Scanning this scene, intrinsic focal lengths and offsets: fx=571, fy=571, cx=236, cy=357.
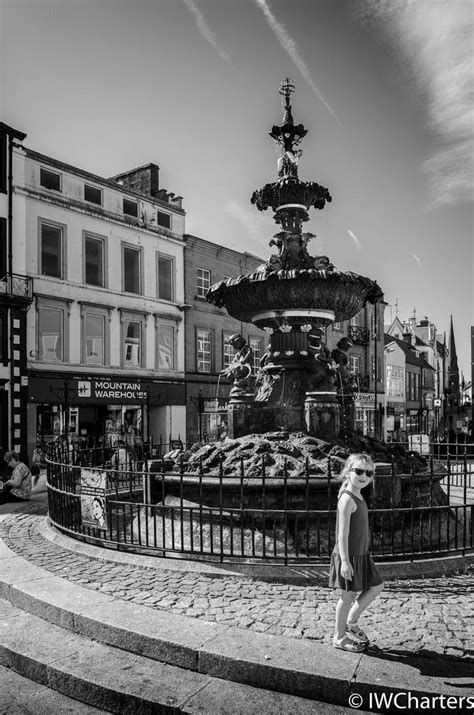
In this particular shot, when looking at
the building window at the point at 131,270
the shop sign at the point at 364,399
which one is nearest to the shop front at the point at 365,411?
the shop sign at the point at 364,399

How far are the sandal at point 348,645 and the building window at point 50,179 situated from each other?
80.0ft

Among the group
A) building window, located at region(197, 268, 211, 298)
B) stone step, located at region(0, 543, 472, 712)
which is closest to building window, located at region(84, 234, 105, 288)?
building window, located at region(197, 268, 211, 298)

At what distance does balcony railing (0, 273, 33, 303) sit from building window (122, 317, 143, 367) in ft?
18.5

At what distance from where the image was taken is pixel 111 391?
26.3 meters

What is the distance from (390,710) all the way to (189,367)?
27.4 meters

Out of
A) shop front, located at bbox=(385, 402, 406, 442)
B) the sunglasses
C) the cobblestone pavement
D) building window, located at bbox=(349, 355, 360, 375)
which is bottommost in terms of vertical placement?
shop front, located at bbox=(385, 402, 406, 442)

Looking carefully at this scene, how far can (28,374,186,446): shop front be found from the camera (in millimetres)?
23766

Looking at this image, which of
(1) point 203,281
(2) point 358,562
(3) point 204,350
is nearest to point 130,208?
(1) point 203,281

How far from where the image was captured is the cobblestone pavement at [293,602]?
15.4 feet

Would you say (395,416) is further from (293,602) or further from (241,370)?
(293,602)

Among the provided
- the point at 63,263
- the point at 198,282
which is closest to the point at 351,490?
the point at 63,263

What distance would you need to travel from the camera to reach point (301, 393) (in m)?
9.91

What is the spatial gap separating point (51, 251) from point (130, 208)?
18.1 feet

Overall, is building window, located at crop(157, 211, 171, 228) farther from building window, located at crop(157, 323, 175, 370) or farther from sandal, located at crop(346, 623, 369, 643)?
sandal, located at crop(346, 623, 369, 643)
